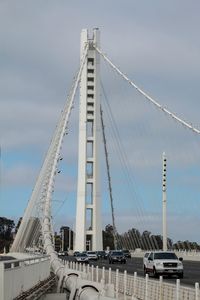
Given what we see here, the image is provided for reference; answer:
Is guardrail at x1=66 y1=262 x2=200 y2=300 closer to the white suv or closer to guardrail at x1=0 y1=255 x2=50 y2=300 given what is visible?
guardrail at x1=0 y1=255 x2=50 y2=300

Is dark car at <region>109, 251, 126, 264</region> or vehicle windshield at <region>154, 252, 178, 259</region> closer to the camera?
vehicle windshield at <region>154, 252, 178, 259</region>

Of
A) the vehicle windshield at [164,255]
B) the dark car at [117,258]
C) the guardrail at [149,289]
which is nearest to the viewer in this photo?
the guardrail at [149,289]

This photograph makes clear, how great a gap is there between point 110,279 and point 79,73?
73603mm

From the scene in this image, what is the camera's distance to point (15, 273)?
1547 centimetres

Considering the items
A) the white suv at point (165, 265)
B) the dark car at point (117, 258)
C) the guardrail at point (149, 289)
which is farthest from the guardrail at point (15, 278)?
the dark car at point (117, 258)

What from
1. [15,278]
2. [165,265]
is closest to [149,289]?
[15,278]

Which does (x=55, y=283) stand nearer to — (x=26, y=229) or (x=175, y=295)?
(x=175, y=295)

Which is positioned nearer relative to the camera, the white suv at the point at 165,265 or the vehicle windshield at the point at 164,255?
the white suv at the point at 165,265

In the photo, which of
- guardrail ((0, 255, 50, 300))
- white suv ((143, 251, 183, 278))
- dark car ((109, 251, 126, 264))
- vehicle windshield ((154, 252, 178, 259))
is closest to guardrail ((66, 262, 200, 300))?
guardrail ((0, 255, 50, 300))

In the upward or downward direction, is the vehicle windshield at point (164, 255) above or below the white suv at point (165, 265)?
above

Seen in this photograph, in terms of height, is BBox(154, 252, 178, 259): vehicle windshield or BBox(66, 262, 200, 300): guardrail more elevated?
BBox(154, 252, 178, 259): vehicle windshield

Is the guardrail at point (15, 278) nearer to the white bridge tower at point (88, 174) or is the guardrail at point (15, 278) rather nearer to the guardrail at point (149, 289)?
the guardrail at point (149, 289)

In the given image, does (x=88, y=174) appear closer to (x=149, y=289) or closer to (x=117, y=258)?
(x=117, y=258)

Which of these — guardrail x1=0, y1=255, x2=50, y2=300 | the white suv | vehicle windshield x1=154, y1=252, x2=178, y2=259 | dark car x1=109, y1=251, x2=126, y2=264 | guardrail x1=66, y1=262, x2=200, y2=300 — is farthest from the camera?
dark car x1=109, y1=251, x2=126, y2=264
